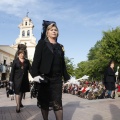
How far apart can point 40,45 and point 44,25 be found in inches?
17.4

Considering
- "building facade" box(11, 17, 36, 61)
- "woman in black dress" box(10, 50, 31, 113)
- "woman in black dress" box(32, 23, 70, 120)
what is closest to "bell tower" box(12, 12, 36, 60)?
"building facade" box(11, 17, 36, 61)

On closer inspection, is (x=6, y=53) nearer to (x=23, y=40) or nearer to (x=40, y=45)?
(x=23, y=40)

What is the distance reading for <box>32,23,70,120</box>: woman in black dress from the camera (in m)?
4.82

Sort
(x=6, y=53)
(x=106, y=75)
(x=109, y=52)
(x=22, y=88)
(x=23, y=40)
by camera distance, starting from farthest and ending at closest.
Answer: (x=23, y=40) → (x=6, y=53) → (x=109, y=52) → (x=106, y=75) → (x=22, y=88)

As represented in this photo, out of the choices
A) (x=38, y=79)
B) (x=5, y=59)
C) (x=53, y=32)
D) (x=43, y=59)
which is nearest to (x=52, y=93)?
(x=38, y=79)

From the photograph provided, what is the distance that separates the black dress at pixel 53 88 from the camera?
484 centimetres

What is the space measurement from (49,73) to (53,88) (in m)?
0.24

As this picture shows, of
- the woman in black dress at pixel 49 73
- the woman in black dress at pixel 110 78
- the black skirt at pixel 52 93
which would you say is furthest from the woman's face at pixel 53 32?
the woman in black dress at pixel 110 78

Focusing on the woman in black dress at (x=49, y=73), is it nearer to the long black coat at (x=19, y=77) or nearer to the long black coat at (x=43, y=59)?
the long black coat at (x=43, y=59)

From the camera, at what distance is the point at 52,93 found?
4844 millimetres

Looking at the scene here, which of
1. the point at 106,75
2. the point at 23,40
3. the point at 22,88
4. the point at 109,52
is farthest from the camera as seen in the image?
the point at 23,40

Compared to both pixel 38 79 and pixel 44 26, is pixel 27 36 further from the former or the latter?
pixel 38 79

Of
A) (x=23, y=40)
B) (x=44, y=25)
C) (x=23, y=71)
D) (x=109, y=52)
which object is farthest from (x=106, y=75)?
(x=23, y=40)

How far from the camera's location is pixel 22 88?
325 inches
